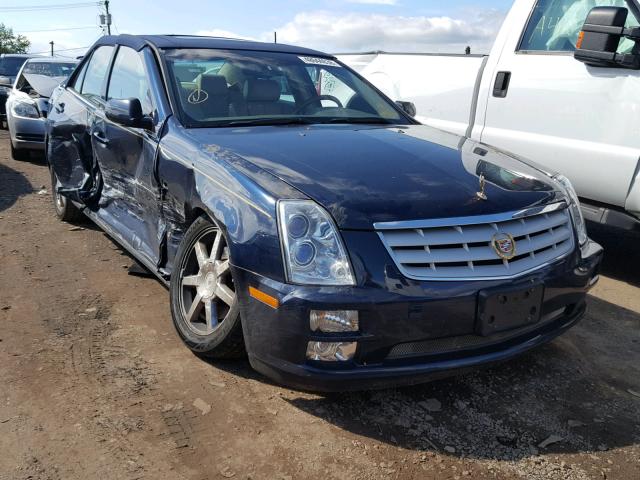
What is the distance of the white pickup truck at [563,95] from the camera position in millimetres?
4266

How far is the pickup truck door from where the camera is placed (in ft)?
14.2

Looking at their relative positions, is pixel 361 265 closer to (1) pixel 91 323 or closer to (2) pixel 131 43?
(1) pixel 91 323

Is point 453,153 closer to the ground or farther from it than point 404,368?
farther from it

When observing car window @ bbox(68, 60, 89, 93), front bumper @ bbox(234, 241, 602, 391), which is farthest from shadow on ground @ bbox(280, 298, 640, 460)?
car window @ bbox(68, 60, 89, 93)

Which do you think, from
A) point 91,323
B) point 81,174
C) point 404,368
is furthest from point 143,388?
point 81,174

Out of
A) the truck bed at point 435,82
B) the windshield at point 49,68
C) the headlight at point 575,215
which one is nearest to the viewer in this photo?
the headlight at point 575,215

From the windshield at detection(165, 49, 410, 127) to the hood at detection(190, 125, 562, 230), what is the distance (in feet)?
0.72

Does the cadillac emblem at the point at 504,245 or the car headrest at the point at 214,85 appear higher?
the car headrest at the point at 214,85

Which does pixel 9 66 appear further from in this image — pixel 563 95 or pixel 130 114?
pixel 563 95

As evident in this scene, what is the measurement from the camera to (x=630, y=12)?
14.7ft

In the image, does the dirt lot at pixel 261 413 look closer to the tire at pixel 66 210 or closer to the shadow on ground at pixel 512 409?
the shadow on ground at pixel 512 409

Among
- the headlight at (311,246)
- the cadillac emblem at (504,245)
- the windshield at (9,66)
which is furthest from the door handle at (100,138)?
the windshield at (9,66)

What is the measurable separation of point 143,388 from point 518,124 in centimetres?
365

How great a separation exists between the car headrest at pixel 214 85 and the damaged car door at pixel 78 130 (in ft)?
4.25
